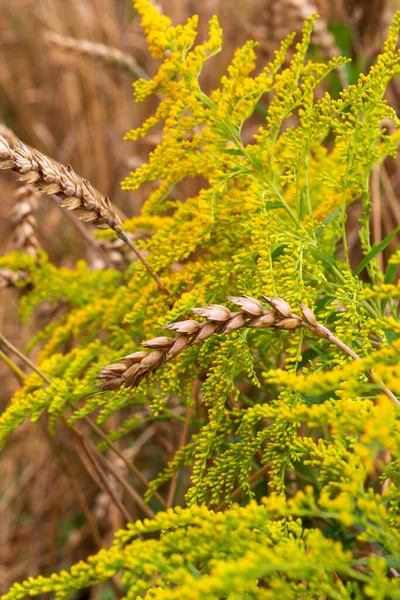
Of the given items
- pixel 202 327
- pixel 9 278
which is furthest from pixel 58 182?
pixel 9 278

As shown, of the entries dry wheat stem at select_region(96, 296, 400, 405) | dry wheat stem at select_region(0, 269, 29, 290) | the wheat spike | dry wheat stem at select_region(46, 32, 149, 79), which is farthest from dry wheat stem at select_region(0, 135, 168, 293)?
dry wheat stem at select_region(46, 32, 149, 79)

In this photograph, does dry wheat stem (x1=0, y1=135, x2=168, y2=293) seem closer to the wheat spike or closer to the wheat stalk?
the wheat spike

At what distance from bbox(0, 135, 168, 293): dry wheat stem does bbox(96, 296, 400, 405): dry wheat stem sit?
6.8 inches

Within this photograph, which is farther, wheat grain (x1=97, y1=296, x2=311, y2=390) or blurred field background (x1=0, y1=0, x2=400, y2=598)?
blurred field background (x1=0, y1=0, x2=400, y2=598)

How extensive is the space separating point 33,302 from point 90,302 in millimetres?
98

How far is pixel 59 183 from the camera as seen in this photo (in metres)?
0.69

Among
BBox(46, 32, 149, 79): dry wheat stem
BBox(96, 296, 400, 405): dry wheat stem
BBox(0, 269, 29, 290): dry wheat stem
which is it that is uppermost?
BBox(46, 32, 149, 79): dry wheat stem

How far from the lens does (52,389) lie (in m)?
0.81

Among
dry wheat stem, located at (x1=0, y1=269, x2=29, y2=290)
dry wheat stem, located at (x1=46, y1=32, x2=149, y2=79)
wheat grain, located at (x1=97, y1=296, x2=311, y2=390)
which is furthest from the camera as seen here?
dry wheat stem, located at (x1=46, y1=32, x2=149, y2=79)

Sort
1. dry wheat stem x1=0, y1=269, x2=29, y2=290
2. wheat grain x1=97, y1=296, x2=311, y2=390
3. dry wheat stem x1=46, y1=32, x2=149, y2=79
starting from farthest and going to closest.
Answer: dry wheat stem x1=46, y1=32, x2=149, y2=79, dry wheat stem x1=0, y1=269, x2=29, y2=290, wheat grain x1=97, y1=296, x2=311, y2=390

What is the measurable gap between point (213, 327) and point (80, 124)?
2.05 metres

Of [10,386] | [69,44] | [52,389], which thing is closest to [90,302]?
[52,389]

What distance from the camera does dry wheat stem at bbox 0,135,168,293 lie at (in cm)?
65

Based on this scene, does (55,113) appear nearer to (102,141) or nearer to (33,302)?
(102,141)
